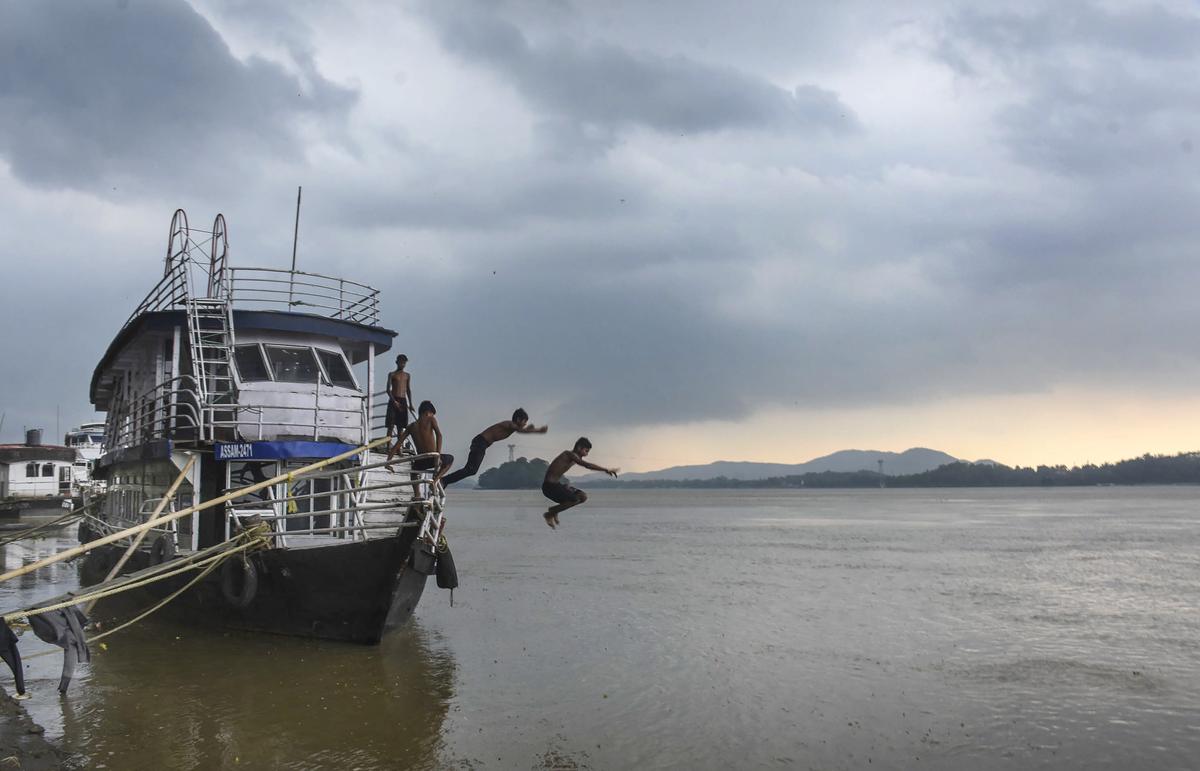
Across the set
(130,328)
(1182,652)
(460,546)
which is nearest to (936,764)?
(1182,652)

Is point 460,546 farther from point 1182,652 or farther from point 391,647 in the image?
point 1182,652

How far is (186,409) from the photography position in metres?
16.1

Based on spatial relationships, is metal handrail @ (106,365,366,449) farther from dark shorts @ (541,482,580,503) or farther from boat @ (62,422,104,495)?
boat @ (62,422,104,495)

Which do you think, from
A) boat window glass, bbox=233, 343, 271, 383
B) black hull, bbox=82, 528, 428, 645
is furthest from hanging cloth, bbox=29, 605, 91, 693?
boat window glass, bbox=233, 343, 271, 383

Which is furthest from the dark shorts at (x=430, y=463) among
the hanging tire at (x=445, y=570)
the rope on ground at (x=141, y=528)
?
the hanging tire at (x=445, y=570)

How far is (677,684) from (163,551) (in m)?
8.71

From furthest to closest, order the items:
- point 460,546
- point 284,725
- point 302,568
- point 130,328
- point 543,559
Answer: point 460,546
point 543,559
point 130,328
point 302,568
point 284,725

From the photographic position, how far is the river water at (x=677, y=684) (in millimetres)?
10242

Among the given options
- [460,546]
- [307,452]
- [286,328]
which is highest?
[286,328]

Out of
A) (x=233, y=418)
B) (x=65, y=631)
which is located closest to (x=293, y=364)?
(x=233, y=418)

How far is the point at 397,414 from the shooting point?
14.0 metres

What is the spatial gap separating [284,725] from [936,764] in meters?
7.85

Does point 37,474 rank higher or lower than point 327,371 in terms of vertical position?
lower

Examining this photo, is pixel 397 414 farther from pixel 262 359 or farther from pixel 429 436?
pixel 262 359
